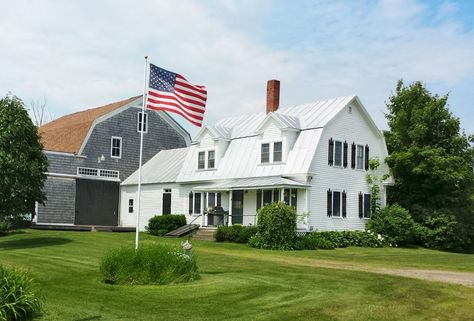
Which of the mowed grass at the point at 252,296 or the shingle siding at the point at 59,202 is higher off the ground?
the shingle siding at the point at 59,202

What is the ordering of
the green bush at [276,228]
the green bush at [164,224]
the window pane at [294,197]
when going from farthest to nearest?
1. the green bush at [164,224]
2. the window pane at [294,197]
3. the green bush at [276,228]

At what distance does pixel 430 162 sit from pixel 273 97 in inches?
378

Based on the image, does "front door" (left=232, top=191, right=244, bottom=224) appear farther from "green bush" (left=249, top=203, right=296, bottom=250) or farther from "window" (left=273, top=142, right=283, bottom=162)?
"green bush" (left=249, top=203, right=296, bottom=250)

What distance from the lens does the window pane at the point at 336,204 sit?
105 feet

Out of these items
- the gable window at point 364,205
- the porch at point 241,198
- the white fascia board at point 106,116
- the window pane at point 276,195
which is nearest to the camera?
the porch at point 241,198

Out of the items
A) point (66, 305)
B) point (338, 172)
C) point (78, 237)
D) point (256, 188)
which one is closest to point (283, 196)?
point (256, 188)

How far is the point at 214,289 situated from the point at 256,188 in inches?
691

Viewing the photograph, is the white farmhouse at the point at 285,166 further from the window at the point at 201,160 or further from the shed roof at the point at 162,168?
the shed roof at the point at 162,168

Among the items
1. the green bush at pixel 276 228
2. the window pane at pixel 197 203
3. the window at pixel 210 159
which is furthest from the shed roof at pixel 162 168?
the green bush at pixel 276 228

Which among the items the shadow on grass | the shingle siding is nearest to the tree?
the shadow on grass

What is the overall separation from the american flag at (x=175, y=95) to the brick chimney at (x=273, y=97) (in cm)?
1801

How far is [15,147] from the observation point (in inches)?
990

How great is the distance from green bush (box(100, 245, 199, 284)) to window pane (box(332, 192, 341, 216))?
716 inches

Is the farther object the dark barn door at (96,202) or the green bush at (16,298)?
the dark barn door at (96,202)
